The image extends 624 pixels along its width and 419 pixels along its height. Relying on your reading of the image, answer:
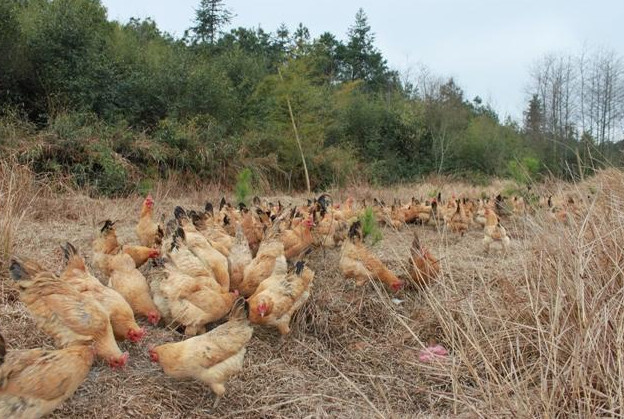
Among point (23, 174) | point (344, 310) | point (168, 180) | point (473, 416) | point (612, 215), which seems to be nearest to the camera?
point (473, 416)

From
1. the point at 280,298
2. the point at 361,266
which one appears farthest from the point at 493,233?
the point at 280,298

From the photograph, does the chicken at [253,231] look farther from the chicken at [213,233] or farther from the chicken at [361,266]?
the chicken at [361,266]

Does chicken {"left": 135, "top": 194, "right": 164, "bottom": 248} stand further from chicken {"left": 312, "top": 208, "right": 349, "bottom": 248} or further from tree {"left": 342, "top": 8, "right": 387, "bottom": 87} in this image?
tree {"left": 342, "top": 8, "right": 387, "bottom": 87}

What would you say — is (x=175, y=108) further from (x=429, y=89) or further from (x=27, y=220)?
(x=429, y=89)

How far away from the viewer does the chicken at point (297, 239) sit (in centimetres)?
488

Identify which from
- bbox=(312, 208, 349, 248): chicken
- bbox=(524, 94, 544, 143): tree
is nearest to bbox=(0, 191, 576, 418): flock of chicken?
bbox=(312, 208, 349, 248): chicken

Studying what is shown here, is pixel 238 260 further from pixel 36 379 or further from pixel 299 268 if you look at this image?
pixel 36 379

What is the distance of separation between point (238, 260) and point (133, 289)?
38.7 inches

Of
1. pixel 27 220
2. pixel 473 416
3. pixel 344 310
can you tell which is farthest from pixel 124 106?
pixel 473 416

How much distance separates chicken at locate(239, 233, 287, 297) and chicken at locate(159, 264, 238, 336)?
0.52 metres

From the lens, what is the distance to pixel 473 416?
2.16 m

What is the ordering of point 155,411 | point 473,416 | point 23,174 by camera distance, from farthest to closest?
1. point 23,174
2. point 155,411
3. point 473,416

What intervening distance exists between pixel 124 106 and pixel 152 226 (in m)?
9.60

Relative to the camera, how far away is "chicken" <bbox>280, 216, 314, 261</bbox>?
4.88 m
